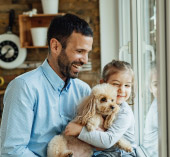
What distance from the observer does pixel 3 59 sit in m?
3.61

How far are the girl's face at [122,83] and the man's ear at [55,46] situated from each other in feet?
1.14

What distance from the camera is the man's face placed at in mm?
1601

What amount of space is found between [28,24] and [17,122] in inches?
93.9

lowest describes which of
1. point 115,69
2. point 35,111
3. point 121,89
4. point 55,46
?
point 35,111

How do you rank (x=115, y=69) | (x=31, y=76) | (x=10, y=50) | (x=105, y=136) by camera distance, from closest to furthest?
1. (x=105, y=136)
2. (x=31, y=76)
3. (x=115, y=69)
4. (x=10, y=50)

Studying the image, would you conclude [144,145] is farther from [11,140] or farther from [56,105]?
[11,140]

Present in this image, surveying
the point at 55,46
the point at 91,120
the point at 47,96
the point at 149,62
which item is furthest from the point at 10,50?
the point at 91,120

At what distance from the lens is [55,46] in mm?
1656

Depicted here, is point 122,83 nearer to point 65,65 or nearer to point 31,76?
point 65,65

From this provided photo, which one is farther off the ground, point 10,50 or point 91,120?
point 10,50

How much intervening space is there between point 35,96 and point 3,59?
2262 mm

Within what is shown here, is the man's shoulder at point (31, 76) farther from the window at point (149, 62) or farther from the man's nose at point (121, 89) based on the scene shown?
the window at point (149, 62)

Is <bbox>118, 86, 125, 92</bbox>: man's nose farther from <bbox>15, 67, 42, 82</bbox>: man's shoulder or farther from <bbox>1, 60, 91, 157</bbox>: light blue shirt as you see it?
<bbox>15, 67, 42, 82</bbox>: man's shoulder

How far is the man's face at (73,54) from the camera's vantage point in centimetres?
160
